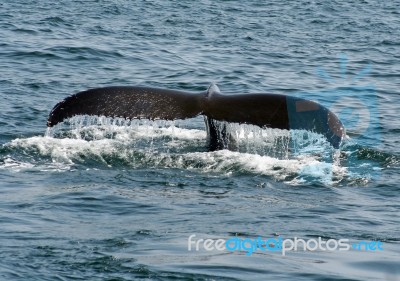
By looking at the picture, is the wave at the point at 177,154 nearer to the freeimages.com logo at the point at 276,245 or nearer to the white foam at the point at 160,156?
the white foam at the point at 160,156

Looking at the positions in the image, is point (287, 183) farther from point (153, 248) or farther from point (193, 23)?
point (193, 23)

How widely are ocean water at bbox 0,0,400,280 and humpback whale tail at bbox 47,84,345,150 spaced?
176 mm

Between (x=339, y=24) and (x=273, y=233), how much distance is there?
16.1 meters

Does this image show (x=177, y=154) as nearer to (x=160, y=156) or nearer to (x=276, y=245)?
(x=160, y=156)

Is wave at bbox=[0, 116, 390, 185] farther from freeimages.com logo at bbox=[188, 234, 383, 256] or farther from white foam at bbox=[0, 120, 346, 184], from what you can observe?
freeimages.com logo at bbox=[188, 234, 383, 256]

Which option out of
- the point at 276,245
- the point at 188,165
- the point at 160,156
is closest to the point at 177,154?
the point at 160,156

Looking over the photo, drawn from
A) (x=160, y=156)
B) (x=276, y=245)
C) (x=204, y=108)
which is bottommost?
(x=160, y=156)

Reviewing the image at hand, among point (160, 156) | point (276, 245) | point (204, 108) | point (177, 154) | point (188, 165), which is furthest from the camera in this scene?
point (177, 154)

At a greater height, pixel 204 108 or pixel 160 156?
pixel 204 108

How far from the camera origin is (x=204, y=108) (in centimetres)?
1099

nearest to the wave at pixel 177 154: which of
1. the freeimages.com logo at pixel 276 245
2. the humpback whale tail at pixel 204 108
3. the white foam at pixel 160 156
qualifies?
the white foam at pixel 160 156

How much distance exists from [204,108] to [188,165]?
1030 mm

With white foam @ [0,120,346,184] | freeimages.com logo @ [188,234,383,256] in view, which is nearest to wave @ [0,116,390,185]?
white foam @ [0,120,346,184]

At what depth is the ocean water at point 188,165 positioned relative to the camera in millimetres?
8547
